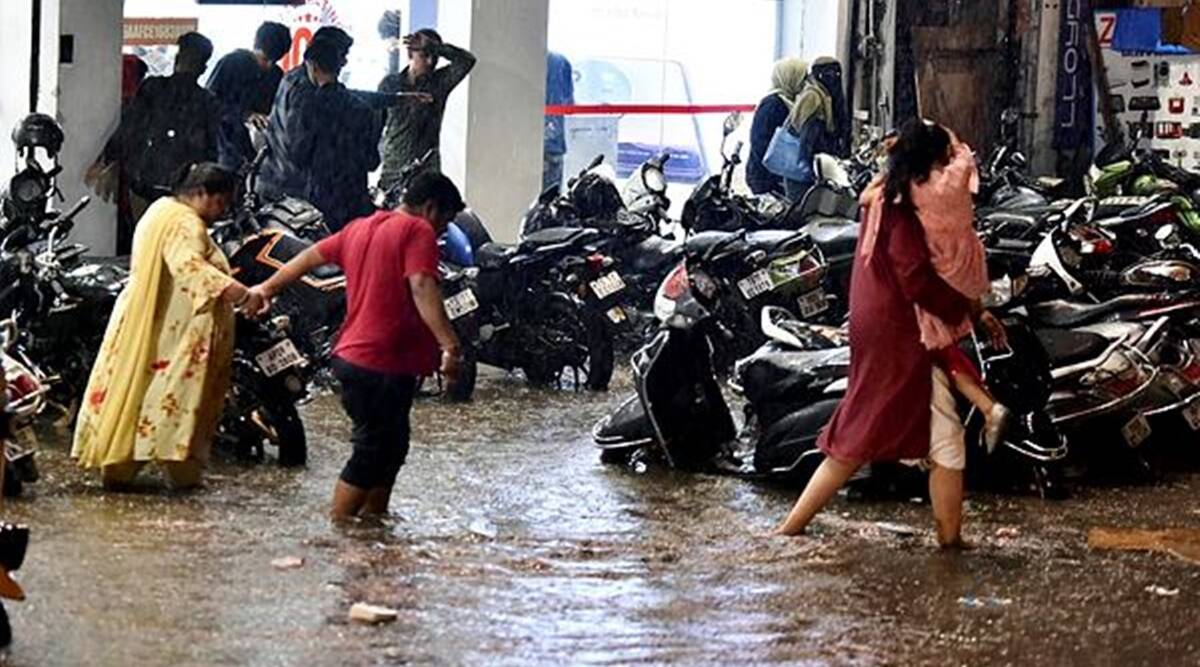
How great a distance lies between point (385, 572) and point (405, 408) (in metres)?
1.15

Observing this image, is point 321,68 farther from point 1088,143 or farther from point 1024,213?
point 1088,143

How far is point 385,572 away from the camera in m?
9.64

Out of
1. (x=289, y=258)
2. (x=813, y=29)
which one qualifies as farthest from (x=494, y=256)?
(x=813, y=29)

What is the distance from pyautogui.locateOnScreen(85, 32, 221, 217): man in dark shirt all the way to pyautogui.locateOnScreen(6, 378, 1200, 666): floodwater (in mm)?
5747

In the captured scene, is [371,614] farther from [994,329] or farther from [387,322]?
[994,329]

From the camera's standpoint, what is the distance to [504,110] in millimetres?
20266

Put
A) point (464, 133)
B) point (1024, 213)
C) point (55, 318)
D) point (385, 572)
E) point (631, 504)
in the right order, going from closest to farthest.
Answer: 1. point (385, 572)
2. point (631, 504)
3. point (55, 318)
4. point (1024, 213)
5. point (464, 133)

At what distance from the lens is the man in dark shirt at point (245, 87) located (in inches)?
742

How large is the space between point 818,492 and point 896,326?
0.80m

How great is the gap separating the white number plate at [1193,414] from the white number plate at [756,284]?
3135mm

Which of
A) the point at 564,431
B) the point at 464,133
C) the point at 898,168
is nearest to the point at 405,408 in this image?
the point at 898,168

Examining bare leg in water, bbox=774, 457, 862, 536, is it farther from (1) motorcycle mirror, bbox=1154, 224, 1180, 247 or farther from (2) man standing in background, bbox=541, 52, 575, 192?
(2) man standing in background, bbox=541, 52, 575, 192

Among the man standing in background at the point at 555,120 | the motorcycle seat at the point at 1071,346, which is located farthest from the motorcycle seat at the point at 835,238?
the man standing in background at the point at 555,120

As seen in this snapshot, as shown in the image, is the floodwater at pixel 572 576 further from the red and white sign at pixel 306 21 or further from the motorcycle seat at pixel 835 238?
the red and white sign at pixel 306 21
